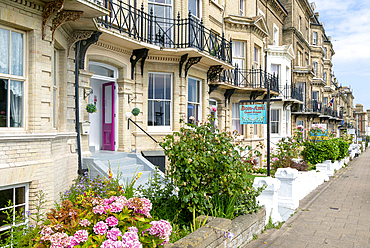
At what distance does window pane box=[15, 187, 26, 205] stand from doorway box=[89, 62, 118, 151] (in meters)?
4.39

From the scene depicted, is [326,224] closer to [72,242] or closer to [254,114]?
[254,114]

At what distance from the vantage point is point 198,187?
516 cm

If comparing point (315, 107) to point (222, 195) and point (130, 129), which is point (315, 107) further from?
point (222, 195)

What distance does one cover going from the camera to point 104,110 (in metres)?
10.9

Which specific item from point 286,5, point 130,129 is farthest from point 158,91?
point 286,5

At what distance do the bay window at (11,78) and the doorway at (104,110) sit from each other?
4238 millimetres

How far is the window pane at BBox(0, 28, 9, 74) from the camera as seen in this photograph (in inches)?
218

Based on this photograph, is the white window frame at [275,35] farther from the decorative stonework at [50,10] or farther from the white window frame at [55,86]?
the decorative stonework at [50,10]

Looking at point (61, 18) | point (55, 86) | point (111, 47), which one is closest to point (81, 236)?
point (61, 18)

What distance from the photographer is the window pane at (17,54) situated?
226 inches

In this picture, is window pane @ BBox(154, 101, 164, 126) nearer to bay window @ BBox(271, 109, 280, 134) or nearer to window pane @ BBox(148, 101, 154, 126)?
window pane @ BBox(148, 101, 154, 126)

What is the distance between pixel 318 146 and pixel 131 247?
13.6m

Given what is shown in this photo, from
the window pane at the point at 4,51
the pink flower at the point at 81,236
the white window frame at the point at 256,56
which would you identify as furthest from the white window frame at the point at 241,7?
the pink flower at the point at 81,236

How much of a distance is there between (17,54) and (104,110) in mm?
5155
